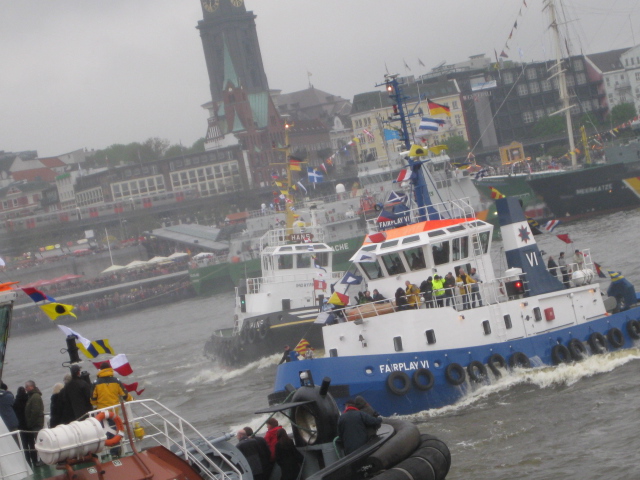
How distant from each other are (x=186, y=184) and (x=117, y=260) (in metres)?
38.0

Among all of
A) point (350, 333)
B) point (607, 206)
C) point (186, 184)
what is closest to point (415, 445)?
point (350, 333)

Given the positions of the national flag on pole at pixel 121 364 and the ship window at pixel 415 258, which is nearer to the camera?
the national flag on pole at pixel 121 364

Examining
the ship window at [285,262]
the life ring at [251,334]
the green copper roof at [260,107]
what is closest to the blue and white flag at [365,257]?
the life ring at [251,334]

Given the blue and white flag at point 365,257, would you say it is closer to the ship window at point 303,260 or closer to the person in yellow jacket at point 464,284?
the person in yellow jacket at point 464,284

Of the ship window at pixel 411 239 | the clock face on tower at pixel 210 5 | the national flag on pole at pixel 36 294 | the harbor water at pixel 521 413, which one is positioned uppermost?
the clock face on tower at pixel 210 5

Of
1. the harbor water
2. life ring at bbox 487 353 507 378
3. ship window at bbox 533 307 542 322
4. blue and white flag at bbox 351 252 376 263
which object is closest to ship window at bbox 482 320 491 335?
life ring at bbox 487 353 507 378

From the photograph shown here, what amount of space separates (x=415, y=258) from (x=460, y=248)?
1038 millimetres

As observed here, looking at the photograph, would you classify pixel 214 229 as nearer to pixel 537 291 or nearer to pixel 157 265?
pixel 157 265

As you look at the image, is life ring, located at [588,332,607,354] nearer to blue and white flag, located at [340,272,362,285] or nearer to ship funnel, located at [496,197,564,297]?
ship funnel, located at [496,197,564,297]

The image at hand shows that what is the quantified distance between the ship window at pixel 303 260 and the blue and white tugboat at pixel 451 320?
13154mm

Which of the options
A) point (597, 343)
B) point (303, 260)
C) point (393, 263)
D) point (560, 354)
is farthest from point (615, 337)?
point (303, 260)

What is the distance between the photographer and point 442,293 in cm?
2044

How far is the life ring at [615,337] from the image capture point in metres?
22.2

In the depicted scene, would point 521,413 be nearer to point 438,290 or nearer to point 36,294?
point 438,290
